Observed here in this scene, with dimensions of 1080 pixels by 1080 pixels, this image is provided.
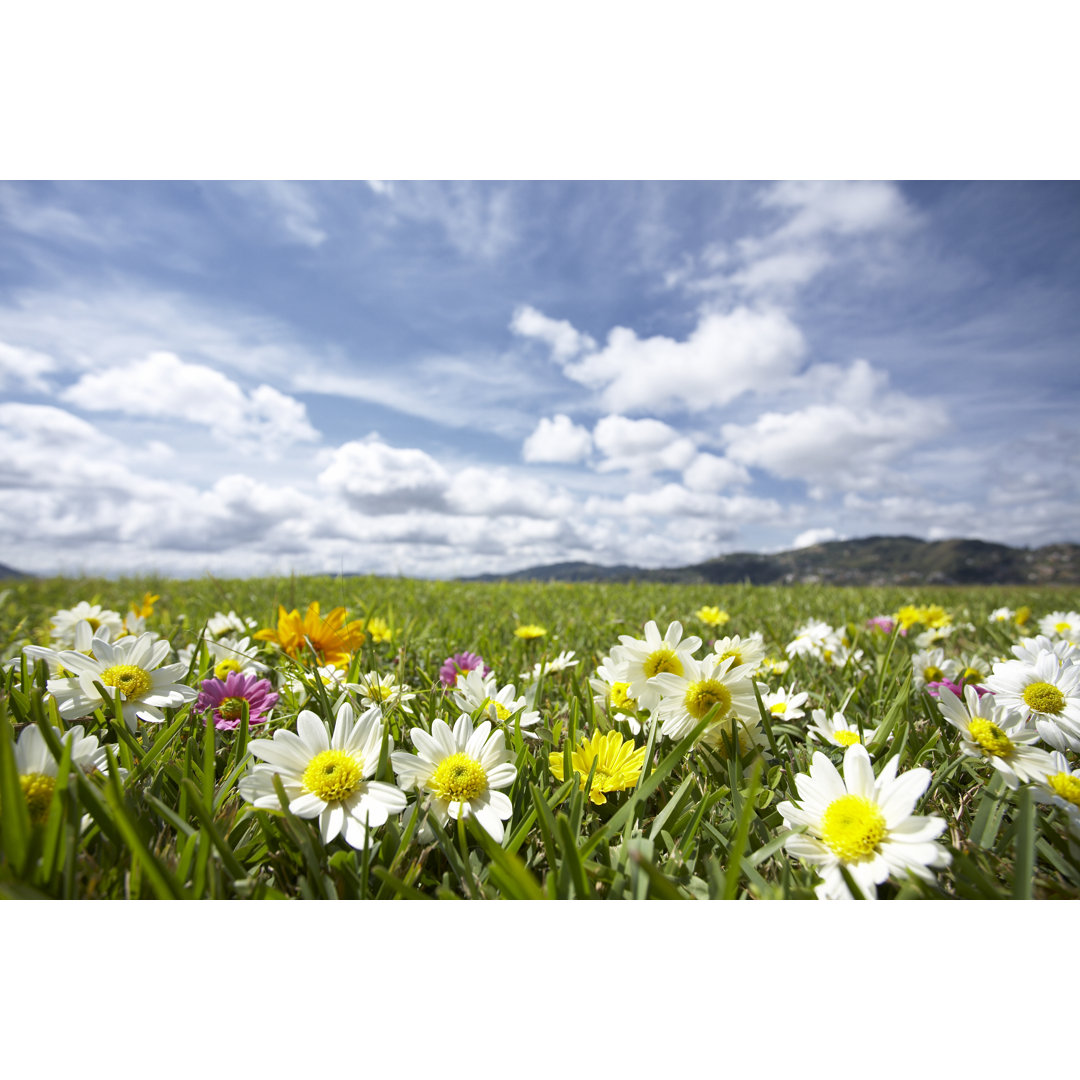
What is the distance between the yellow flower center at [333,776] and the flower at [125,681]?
1.52ft

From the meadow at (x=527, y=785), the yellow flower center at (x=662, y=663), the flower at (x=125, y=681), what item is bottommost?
the meadow at (x=527, y=785)

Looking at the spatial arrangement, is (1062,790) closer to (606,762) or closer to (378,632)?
(606,762)

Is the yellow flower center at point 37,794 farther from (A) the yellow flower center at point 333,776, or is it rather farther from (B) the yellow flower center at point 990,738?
(B) the yellow flower center at point 990,738

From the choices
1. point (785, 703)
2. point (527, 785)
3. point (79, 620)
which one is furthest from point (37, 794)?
point (79, 620)

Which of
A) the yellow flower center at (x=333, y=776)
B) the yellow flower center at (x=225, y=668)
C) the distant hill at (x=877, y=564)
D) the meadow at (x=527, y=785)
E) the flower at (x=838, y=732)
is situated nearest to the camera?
the meadow at (x=527, y=785)

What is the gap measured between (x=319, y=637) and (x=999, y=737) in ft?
5.76

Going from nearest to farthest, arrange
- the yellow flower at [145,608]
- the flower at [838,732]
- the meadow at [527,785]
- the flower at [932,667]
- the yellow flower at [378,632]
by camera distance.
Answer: the meadow at [527,785]
the flower at [838,732]
the flower at [932,667]
the yellow flower at [145,608]
the yellow flower at [378,632]

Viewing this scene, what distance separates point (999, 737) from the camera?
1192 mm

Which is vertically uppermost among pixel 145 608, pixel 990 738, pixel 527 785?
pixel 145 608

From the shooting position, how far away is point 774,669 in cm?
191

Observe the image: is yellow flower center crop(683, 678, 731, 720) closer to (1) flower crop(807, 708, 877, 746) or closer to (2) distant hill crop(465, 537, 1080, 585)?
(1) flower crop(807, 708, 877, 746)

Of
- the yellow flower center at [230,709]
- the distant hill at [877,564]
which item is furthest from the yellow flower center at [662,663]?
the distant hill at [877,564]

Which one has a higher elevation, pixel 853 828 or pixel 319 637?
pixel 319 637

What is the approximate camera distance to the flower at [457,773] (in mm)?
1013
